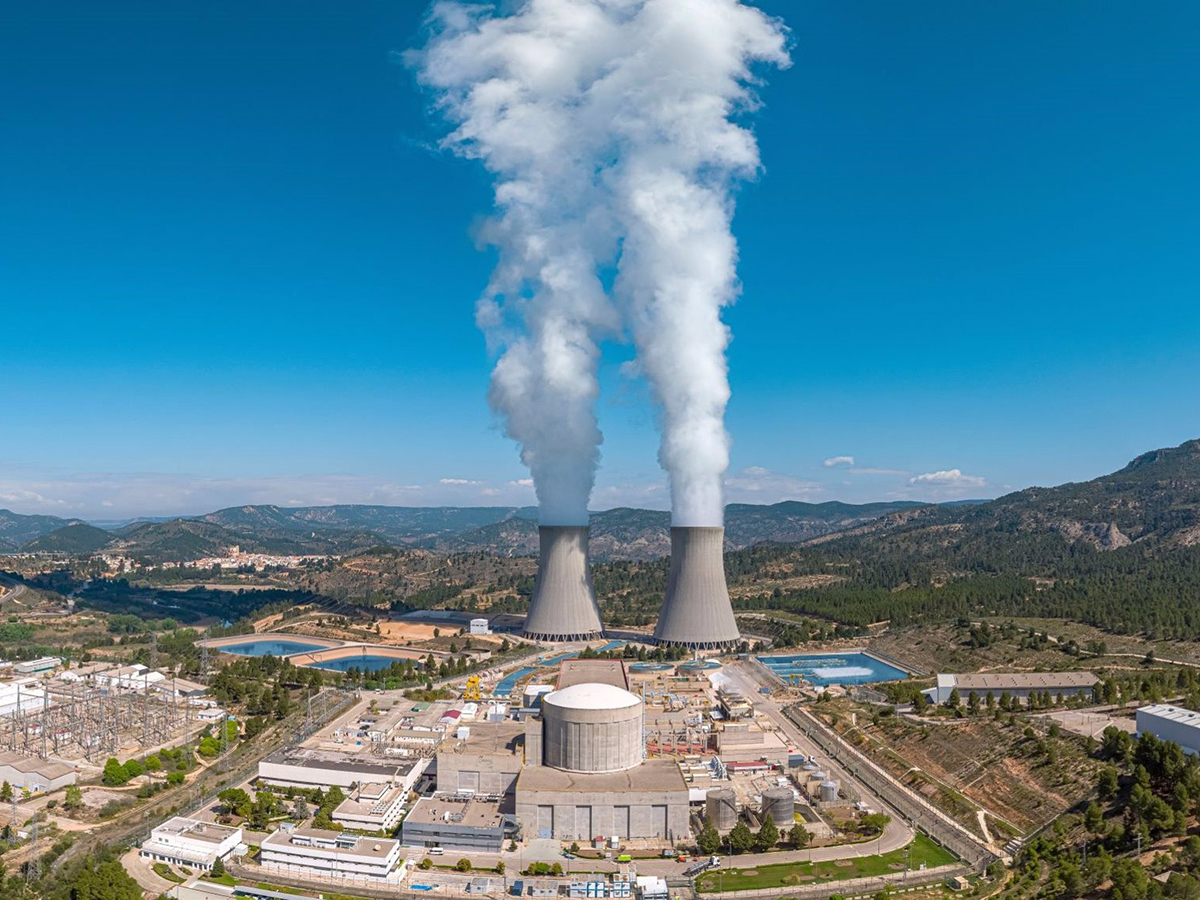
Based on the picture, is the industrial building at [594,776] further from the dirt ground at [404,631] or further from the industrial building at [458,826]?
the dirt ground at [404,631]

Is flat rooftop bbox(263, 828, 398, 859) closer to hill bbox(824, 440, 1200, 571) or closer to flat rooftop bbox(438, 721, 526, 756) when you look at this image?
flat rooftop bbox(438, 721, 526, 756)

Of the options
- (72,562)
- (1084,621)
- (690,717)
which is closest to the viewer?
(690,717)

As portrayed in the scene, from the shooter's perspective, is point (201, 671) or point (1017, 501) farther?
point (1017, 501)

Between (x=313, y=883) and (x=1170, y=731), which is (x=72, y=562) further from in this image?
(x=1170, y=731)

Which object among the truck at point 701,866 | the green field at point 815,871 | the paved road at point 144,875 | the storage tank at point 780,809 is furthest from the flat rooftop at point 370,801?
the storage tank at point 780,809

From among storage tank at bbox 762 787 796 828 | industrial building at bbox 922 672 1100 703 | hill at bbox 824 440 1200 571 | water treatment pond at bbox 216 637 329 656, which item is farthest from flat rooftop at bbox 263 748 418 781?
hill at bbox 824 440 1200 571

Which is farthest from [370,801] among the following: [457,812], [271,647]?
[271,647]

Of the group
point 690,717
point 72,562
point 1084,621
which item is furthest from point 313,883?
point 72,562

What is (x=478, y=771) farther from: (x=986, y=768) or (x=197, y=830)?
(x=986, y=768)
